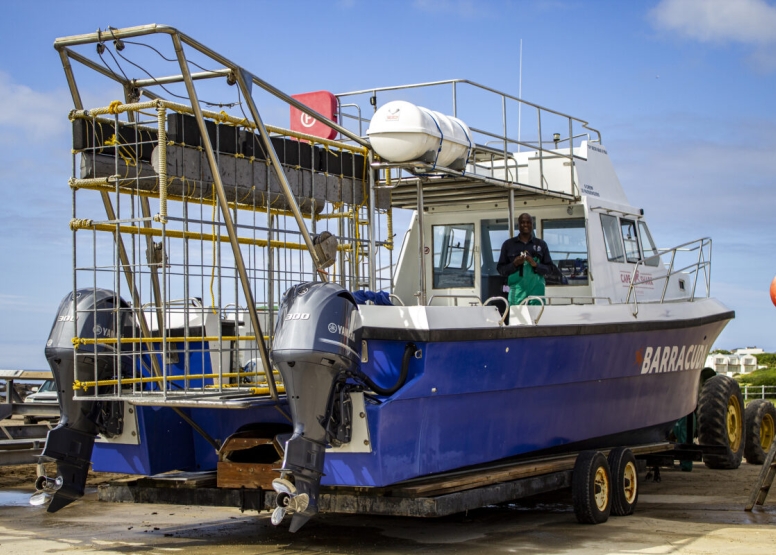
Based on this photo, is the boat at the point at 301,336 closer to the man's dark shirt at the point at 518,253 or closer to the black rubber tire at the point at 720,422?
the man's dark shirt at the point at 518,253

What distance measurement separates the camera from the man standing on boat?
8.32 meters

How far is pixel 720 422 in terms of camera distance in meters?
10.8

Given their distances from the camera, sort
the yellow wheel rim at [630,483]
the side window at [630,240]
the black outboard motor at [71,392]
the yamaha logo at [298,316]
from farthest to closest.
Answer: the side window at [630,240] → the yellow wheel rim at [630,483] → the black outboard motor at [71,392] → the yamaha logo at [298,316]

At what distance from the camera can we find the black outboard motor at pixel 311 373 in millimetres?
5773

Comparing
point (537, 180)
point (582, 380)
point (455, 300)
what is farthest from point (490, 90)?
point (582, 380)

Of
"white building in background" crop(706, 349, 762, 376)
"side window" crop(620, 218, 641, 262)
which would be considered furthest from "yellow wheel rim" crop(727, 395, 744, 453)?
"white building in background" crop(706, 349, 762, 376)

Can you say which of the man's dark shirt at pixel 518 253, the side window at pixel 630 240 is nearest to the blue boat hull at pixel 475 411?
the man's dark shirt at pixel 518 253

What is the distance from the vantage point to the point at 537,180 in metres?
9.55

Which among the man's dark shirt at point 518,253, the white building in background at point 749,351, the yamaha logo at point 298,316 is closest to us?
the yamaha logo at point 298,316

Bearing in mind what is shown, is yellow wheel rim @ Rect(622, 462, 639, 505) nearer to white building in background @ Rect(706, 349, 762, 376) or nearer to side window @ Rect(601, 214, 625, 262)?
side window @ Rect(601, 214, 625, 262)

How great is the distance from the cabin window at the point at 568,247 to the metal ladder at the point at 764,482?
2.25 m

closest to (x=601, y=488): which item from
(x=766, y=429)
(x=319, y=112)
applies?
(x=319, y=112)

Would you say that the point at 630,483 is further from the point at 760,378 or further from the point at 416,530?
the point at 760,378

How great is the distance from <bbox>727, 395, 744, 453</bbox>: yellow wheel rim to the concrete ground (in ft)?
6.08
